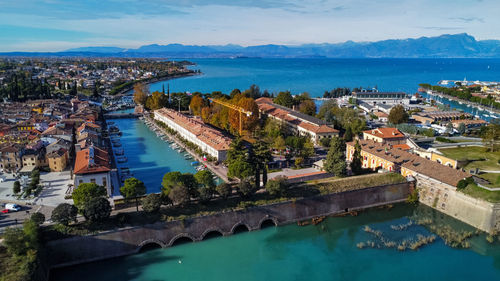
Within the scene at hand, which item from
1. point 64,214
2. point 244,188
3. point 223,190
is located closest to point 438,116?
point 244,188

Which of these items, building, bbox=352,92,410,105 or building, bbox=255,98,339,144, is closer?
building, bbox=255,98,339,144

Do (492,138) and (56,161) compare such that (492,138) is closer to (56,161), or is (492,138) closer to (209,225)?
(209,225)

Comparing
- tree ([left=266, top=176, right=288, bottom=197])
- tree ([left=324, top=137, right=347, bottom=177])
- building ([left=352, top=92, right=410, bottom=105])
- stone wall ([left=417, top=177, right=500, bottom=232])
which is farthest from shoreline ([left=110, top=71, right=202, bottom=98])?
stone wall ([left=417, top=177, right=500, bottom=232])

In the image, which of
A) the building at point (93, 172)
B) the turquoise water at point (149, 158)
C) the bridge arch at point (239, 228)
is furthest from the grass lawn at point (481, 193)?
the building at point (93, 172)

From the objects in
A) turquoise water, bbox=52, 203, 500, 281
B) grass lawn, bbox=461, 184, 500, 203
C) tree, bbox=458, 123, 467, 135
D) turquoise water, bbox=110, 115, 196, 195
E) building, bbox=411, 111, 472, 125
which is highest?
building, bbox=411, 111, 472, 125

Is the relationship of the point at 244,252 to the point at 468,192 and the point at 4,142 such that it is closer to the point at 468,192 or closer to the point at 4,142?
the point at 468,192

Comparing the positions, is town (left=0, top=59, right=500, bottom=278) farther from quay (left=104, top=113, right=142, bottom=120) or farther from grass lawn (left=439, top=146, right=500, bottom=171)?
quay (left=104, top=113, right=142, bottom=120)
